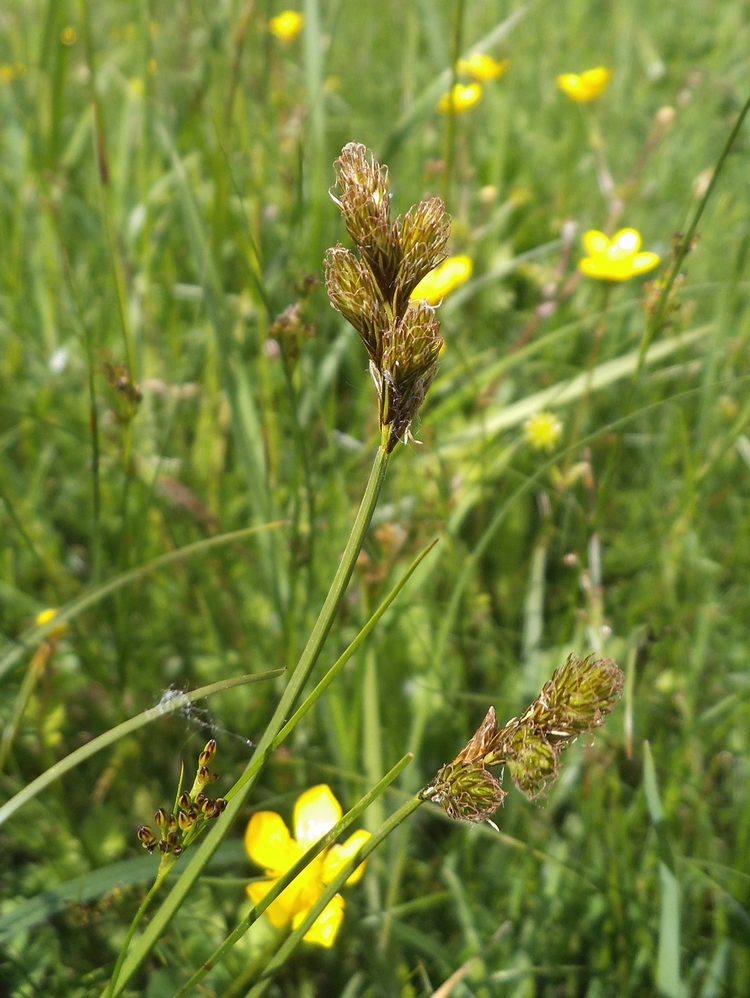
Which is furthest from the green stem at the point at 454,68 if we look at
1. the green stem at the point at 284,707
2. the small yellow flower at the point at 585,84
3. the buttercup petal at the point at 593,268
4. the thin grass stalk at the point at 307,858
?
the thin grass stalk at the point at 307,858

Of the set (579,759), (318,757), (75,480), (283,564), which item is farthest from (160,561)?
(75,480)

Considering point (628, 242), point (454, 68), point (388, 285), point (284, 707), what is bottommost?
point (284, 707)

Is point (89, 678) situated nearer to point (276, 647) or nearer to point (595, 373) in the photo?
point (276, 647)

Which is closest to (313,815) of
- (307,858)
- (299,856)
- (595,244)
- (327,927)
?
(299,856)

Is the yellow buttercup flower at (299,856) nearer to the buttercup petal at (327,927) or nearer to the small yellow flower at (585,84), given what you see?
the buttercup petal at (327,927)

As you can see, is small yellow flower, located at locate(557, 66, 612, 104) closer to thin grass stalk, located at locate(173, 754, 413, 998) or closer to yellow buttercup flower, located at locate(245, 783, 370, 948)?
yellow buttercup flower, located at locate(245, 783, 370, 948)

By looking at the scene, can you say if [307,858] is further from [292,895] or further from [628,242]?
[628,242]

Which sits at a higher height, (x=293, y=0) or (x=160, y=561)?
(x=293, y=0)

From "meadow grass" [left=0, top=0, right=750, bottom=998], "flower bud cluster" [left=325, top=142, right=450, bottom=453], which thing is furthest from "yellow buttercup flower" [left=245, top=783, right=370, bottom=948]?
"flower bud cluster" [left=325, top=142, right=450, bottom=453]
